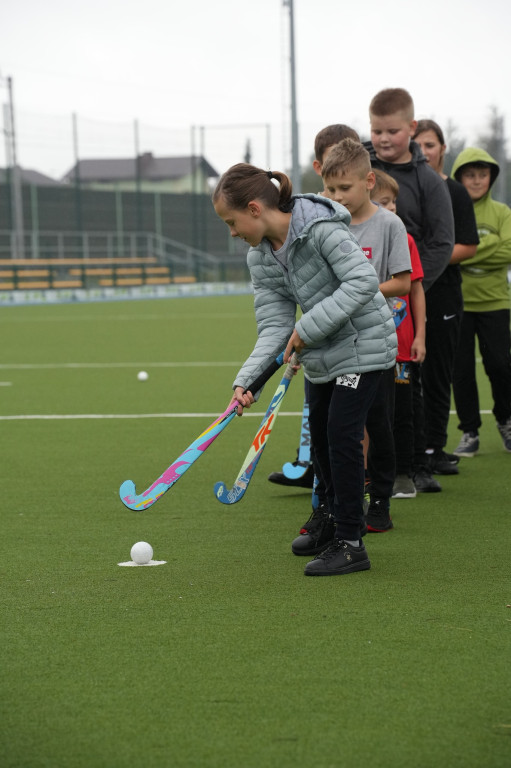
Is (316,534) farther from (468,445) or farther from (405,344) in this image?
(468,445)

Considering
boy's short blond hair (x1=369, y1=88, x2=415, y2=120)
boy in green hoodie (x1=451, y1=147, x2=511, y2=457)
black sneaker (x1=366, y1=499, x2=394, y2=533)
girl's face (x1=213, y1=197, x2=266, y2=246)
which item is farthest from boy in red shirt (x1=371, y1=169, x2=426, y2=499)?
girl's face (x1=213, y1=197, x2=266, y2=246)

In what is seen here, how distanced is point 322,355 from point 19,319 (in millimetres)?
18836

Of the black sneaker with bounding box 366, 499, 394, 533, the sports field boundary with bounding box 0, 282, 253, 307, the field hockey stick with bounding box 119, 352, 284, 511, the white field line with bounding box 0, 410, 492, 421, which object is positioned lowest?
the sports field boundary with bounding box 0, 282, 253, 307

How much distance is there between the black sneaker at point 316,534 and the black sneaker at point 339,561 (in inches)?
8.6

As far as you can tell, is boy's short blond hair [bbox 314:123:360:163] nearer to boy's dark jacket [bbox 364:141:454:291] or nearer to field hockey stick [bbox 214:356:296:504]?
boy's dark jacket [bbox 364:141:454:291]

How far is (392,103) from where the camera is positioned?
515 centimetres

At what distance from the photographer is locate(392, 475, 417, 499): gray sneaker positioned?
17.7ft

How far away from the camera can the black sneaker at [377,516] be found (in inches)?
182

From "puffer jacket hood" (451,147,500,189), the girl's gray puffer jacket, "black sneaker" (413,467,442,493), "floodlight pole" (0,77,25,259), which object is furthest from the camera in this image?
"floodlight pole" (0,77,25,259)

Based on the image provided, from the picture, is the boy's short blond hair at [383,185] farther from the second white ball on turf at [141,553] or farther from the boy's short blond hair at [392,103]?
the second white ball on turf at [141,553]

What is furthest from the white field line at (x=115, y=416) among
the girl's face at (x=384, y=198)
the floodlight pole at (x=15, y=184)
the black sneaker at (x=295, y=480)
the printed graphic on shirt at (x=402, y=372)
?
the floodlight pole at (x=15, y=184)

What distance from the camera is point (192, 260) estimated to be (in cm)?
4103

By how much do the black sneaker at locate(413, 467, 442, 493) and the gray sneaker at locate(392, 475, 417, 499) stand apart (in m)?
0.11

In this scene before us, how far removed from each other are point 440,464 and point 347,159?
88.2 inches
